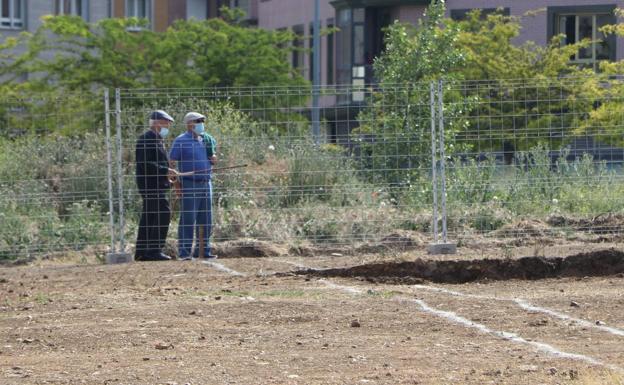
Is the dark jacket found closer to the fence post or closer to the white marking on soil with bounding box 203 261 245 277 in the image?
the white marking on soil with bounding box 203 261 245 277

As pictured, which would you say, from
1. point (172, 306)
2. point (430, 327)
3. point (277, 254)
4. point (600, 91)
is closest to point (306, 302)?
point (172, 306)

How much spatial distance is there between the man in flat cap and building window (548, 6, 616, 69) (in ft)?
82.2

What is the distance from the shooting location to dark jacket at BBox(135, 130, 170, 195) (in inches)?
613

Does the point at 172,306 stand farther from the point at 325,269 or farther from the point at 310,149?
the point at 310,149

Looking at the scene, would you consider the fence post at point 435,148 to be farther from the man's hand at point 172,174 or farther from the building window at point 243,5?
the building window at point 243,5

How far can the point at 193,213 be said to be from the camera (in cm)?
1562

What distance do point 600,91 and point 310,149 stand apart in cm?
544

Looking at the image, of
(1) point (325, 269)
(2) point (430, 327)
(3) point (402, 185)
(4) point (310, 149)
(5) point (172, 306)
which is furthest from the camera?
(4) point (310, 149)

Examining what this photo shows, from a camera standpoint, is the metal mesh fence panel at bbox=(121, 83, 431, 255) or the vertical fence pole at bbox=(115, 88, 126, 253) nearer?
the vertical fence pole at bbox=(115, 88, 126, 253)

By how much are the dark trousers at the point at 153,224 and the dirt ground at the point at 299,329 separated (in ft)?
5.29

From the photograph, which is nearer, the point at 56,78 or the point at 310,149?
the point at 310,149

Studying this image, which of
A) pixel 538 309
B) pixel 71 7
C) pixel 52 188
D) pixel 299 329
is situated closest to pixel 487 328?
pixel 538 309

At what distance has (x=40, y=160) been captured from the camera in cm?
1833

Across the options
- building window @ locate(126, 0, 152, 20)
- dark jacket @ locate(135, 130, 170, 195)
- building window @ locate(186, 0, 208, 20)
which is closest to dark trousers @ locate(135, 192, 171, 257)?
dark jacket @ locate(135, 130, 170, 195)
